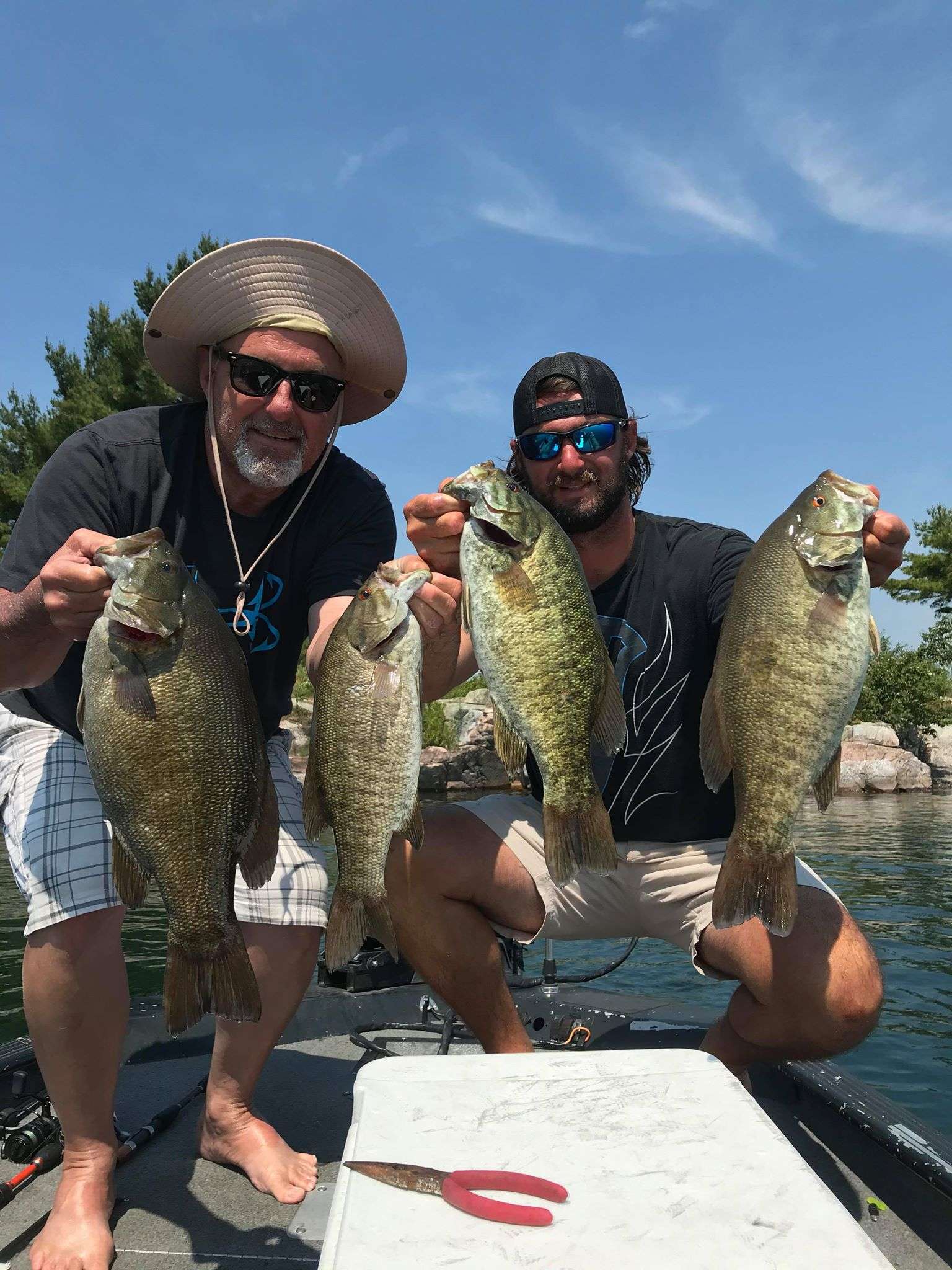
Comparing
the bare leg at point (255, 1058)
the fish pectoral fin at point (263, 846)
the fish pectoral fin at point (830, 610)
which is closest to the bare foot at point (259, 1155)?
the bare leg at point (255, 1058)

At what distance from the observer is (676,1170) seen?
7.07 ft

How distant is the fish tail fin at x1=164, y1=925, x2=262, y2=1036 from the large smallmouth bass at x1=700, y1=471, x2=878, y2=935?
1.53 m

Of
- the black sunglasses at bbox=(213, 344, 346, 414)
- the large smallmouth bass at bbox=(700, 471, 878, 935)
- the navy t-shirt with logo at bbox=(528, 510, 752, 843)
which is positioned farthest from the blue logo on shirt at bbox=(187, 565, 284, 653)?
the large smallmouth bass at bbox=(700, 471, 878, 935)

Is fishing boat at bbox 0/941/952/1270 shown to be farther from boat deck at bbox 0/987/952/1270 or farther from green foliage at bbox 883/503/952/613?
green foliage at bbox 883/503/952/613

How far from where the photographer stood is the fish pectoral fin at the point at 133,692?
278 centimetres

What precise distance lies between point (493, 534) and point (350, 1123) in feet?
7.48

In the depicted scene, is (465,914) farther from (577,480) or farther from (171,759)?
(577,480)

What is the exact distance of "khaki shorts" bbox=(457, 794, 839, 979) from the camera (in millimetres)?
4039

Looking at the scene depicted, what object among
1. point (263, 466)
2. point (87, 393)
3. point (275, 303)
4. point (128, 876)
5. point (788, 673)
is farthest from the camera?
point (87, 393)

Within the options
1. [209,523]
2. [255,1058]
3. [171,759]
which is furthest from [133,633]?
[255,1058]

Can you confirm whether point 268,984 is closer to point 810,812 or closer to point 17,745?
point 17,745

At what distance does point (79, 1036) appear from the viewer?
315cm

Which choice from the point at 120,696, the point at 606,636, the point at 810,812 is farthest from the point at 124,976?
the point at 810,812

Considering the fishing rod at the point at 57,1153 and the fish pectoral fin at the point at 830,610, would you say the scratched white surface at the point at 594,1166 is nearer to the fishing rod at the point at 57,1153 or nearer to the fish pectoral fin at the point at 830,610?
the fish pectoral fin at the point at 830,610
